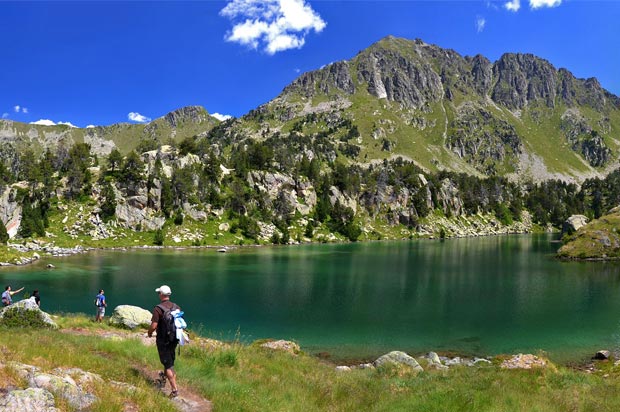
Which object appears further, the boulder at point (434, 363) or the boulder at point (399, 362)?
the boulder at point (434, 363)

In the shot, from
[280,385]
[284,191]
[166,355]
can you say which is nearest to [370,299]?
[280,385]

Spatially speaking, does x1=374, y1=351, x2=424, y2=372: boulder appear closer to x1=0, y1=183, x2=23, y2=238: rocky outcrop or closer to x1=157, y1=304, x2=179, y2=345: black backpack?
x1=157, y1=304, x2=179, y2=345: black backpack

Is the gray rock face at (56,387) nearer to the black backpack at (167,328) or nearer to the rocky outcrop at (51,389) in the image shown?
the rocky outcrop at (51,389)

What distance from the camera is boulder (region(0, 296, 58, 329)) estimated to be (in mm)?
23031

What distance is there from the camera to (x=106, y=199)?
13725 centimetres

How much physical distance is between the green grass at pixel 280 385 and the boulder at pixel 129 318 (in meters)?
11.3

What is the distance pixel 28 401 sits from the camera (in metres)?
9.16

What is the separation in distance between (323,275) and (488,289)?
99.0 feet

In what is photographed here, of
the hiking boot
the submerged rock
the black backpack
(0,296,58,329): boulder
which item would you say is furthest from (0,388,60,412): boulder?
the submerged rock

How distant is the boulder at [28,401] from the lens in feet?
29.4

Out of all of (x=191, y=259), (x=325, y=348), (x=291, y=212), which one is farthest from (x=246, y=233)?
(x=325, y=348)

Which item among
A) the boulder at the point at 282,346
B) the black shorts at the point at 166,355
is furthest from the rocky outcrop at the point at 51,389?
the boulder at the point at 282,346

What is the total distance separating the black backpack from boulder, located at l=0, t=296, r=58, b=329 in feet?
51.5

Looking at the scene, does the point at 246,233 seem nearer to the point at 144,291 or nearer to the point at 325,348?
the point at 144,291
